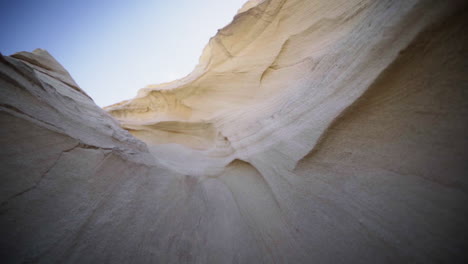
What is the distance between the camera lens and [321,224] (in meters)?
1.55

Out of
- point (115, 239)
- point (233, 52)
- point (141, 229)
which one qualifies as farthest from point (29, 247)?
point (233, 52)

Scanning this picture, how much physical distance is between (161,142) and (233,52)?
10.7 feet

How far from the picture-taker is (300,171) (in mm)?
1799

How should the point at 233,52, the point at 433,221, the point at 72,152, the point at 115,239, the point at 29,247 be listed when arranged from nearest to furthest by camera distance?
the point at 433,221 → the point at 29,247 → the point at 115,239 → the point at 72,152 → the point at 233,52

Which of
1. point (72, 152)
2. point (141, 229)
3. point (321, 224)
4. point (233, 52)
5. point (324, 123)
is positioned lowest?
point (321, 224)

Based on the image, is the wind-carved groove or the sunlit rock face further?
the wind-carved groove

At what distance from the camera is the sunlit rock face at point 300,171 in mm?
1094

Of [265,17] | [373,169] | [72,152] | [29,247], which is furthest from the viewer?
[265,17]

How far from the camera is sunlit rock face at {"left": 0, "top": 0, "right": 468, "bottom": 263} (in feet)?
3.59

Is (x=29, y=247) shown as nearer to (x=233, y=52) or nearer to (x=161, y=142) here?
(x=161, y=142)

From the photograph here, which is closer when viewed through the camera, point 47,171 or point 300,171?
point 47,171

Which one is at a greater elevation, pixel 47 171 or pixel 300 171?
pixel 47 171

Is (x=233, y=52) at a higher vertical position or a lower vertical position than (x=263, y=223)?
higher

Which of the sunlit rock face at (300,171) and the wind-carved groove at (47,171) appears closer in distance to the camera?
the sunlit rock face at (300,171)
